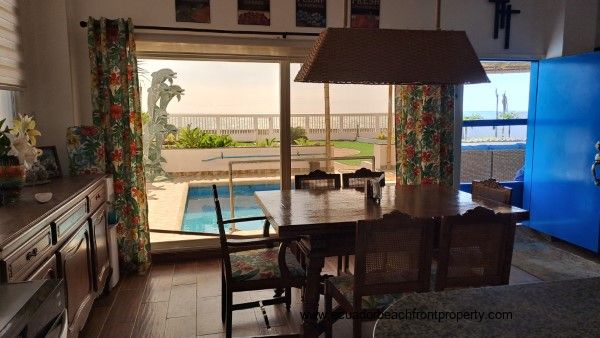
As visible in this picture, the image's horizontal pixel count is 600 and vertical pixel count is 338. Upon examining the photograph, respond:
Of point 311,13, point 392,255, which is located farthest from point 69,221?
point 311,13

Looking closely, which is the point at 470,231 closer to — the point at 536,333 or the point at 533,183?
the point at 536,333

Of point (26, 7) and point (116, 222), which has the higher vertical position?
point (26, 7)

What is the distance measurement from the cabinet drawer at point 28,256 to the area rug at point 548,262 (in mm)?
3566

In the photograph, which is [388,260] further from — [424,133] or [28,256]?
[424,133]

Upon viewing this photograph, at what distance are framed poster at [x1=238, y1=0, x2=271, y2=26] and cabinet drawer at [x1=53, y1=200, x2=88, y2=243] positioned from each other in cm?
212

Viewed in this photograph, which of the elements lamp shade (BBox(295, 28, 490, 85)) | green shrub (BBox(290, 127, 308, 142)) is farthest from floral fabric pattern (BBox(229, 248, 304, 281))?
green shrub (BBox(290, 127, 308, 142))

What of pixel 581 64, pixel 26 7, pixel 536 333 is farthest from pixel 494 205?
pixel 26 7

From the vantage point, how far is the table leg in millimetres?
2295

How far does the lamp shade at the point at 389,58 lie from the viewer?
7.60ft

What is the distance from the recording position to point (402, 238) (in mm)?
1942

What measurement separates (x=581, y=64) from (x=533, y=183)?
1324mm

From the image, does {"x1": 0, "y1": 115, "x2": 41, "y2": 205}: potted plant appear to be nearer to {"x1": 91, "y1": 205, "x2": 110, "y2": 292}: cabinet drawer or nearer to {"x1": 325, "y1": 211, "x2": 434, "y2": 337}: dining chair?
{"x1": 91, "y1": 205, "x2": 110, "y2": 292}: cabinet drawer

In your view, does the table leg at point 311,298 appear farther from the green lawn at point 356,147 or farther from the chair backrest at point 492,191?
the green lawn at point 356,147

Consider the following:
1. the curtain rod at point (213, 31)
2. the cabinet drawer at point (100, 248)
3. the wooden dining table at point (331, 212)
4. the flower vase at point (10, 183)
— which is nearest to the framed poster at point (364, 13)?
the curtain rod at point (213, 31)
